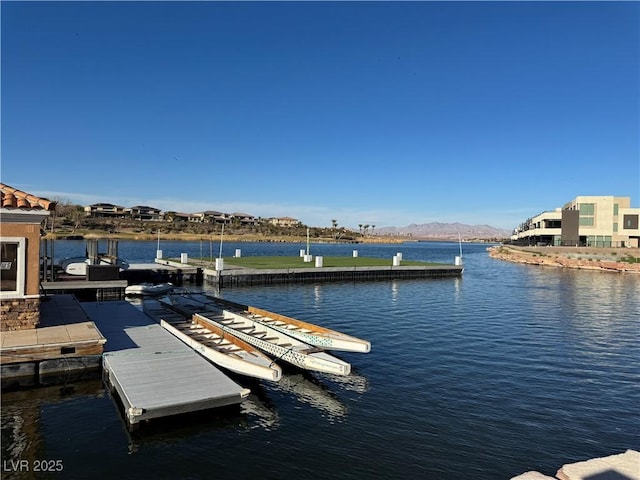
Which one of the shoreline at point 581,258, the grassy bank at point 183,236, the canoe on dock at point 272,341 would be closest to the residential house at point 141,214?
the grassy bank at point 183,236

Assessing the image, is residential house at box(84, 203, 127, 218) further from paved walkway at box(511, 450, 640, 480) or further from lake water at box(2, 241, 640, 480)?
paved walkway at box(511, 450, 640, 480)

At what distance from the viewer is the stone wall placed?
13969 millimetres

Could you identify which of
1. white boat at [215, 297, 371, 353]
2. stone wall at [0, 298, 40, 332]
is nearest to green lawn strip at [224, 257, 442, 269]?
white boat at [215, 297, 371, 353]

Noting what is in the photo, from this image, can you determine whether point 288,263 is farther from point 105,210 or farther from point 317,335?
point 105,210

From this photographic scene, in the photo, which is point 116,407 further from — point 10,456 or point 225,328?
point 225,328

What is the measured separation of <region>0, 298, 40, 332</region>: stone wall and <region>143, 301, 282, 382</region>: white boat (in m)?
4.76

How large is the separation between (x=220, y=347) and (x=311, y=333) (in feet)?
11.3

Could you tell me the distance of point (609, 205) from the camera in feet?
300

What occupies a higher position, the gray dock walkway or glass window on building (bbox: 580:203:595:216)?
glass window on building (bbox: 580:203:595:216)

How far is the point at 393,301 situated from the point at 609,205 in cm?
8147

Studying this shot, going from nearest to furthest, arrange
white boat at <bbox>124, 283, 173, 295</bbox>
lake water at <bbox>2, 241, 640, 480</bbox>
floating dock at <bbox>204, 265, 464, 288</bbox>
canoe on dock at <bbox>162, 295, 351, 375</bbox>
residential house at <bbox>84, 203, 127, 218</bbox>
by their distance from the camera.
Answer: lake water at <bbox>2, 241, 640, 480</bbox> < canoe on dock at <bbox>162, 295, 351, 375</bbox> < white boat at <bbox>124, 283, 173, 295</bbox> < floating dock at <bbox>204, 265, 464, 288</bbox> < residential house at <bbox>84, 203, 127, 218</bbox>

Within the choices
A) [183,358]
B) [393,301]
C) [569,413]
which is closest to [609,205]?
[393,301]

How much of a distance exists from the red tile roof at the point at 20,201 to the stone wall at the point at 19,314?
9.89 ft

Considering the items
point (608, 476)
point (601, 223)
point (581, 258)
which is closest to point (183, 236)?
point (581, 258)
